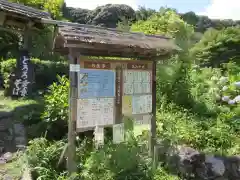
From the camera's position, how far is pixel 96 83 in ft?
17.4

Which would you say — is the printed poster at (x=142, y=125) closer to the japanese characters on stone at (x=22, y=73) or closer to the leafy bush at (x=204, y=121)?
the leafy bush at (x=204, y=121)

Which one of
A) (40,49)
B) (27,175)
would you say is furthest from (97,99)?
(40,49)

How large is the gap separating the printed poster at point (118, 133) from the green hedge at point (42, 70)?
8517 millimetres

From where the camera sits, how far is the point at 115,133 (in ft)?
18.4

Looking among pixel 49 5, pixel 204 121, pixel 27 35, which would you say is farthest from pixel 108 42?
pixel 49 5

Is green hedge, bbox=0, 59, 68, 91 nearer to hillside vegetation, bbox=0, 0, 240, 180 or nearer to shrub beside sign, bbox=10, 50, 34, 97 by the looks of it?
hillside vegetation, bbox=0, 0, 240, 180

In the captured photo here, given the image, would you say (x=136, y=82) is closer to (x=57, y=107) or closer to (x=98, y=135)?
(x=98, y=135)

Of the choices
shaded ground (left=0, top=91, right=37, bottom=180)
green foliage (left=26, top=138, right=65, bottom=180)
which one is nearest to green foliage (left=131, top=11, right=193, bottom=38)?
shaded ground (left=0, top=91, right=37, bottom=180)

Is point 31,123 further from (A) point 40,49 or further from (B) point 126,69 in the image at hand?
(A) point 40,49

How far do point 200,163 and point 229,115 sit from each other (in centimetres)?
266

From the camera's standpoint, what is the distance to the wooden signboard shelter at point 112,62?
5062 mm

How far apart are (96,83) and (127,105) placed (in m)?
0.81

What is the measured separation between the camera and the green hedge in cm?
1357

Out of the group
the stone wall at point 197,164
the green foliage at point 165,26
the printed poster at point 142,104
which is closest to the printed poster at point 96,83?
the printed poster at point 142,104
